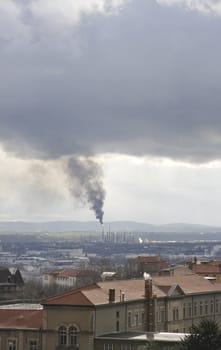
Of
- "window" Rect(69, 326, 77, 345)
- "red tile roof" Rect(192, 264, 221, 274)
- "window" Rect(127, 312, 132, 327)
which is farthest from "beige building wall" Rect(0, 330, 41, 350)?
"red tile roof" Rect(192, 264, 221, 274)

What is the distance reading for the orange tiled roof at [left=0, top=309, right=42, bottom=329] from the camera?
69125 millimetres

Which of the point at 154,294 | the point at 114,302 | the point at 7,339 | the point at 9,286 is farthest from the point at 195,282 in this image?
the point at 9,286

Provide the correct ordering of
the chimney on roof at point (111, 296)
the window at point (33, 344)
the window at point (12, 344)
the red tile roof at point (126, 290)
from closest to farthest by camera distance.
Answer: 1. the red tile roof at point (126, 290)
2. the window at point (33, 344)
3. the window at point (12, 344)
4. the chimney on roof at point (111, 296)

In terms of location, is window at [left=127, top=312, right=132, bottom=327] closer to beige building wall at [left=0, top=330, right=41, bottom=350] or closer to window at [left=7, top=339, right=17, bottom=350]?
beige building wall at [left=0, top=330, right=41, bottom=350]

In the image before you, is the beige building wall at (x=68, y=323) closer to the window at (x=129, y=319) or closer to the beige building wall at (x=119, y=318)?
the beige building wall at (x=119, y=318)

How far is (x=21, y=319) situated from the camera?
69.9 meters

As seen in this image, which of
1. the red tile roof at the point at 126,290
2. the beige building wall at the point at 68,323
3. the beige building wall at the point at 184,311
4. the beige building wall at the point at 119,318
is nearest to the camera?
the beige building wall at the point at 68,323

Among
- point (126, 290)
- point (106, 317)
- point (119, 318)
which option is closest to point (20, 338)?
point (106, 317)

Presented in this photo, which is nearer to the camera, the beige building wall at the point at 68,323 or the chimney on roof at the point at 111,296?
the beige building wall at the point at 68,323

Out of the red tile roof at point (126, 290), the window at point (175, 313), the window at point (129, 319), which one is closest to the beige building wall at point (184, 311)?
the window at point (175, 313)

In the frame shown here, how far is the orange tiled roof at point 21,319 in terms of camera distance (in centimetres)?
6912

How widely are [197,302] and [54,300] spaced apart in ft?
66.9

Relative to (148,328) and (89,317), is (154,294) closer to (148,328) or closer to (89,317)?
(148,328)

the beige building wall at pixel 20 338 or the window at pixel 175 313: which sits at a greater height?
the window at pixel 175 313
